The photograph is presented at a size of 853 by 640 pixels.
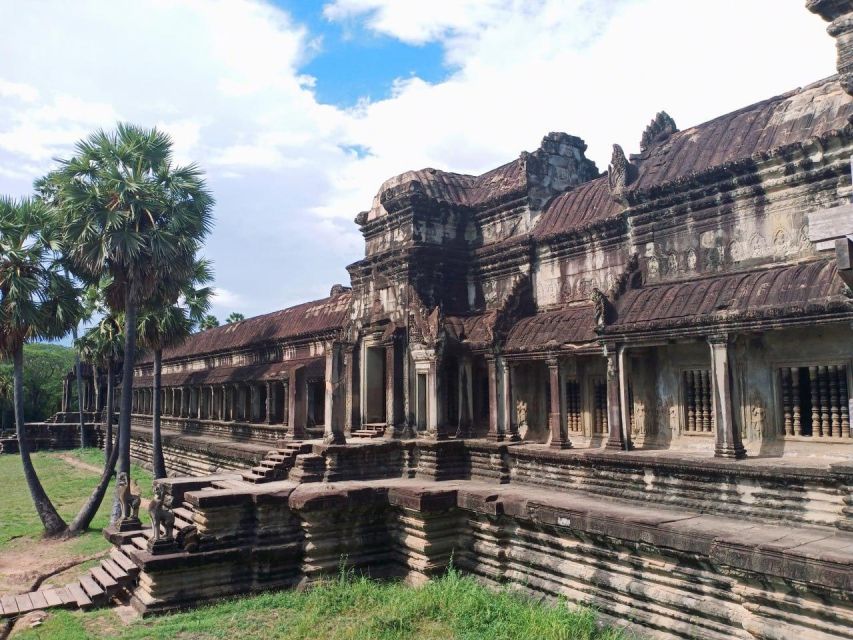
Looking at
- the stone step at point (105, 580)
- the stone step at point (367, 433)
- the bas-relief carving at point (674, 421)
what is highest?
the bas-relief carving at point (674, 421)

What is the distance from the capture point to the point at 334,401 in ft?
44.3

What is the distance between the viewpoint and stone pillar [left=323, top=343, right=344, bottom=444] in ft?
43.2

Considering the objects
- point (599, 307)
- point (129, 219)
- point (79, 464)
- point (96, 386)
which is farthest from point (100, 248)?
point (96, 386)

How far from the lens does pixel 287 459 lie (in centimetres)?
1311

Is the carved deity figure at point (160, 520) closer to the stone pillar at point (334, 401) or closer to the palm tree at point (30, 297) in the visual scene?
the stone pillar at point (334, 401)

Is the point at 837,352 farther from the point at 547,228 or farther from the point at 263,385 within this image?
the point at 263,385

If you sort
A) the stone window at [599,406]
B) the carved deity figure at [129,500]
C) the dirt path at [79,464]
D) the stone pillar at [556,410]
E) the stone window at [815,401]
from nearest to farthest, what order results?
the stone window at [815,401] < the stone pillar at [556,410] < the stone window at [599,406] < the carved deity figure at [129,500] < the dirt path at [79,464]

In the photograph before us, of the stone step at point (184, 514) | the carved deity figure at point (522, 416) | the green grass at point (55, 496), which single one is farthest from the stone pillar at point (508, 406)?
the green grass at point (55, 496)

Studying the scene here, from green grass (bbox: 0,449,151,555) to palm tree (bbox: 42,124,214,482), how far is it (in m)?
2.23

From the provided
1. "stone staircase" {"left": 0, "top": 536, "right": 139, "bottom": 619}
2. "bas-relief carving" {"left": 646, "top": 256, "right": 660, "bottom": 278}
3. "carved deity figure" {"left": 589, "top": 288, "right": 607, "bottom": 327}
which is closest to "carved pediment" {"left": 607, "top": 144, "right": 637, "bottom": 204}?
"bas-relief carving" {"left": 646, "top": 256, "right": 660, "bottom": 278}

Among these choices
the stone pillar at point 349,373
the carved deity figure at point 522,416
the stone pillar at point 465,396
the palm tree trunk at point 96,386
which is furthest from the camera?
the palm tree trunk at point 96,386

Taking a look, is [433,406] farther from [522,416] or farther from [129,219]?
[129,219]

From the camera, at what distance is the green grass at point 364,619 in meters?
8.48

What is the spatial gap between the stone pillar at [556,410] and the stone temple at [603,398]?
0.04m
